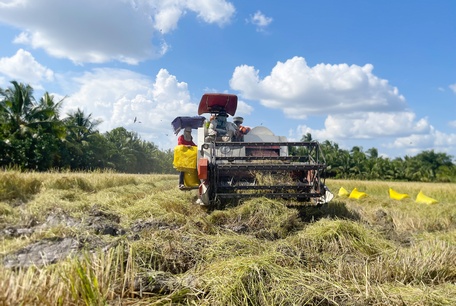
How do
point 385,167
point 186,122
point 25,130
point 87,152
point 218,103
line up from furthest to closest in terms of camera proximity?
point 385,167 < point 87,152 < point 25,130 < point 218,103 < point 186,122

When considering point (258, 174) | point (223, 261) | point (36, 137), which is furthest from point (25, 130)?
point (223, 261)

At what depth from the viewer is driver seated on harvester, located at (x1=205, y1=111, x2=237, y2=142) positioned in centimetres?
783

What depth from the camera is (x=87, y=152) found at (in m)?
30.9

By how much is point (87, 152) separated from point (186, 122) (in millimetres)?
25148

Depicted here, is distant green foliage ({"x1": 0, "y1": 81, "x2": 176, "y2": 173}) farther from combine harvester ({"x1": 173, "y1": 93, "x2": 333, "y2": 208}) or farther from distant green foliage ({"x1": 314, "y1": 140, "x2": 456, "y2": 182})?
distant green foliage ({"x1": 314, "y1": 140, "x2": 456, "y2": 182})

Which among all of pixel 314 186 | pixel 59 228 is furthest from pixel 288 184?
pixel 59 228

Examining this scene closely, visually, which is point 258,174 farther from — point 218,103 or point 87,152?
point 87,152

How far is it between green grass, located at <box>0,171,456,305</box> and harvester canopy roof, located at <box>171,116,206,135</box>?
231 centimetres

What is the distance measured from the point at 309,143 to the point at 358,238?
2322 millimetres

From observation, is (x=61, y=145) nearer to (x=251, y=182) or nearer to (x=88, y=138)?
(x=88, y=138)

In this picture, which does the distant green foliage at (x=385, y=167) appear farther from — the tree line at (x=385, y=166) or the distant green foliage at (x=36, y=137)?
the distant green foliage at (x=36, y=137)

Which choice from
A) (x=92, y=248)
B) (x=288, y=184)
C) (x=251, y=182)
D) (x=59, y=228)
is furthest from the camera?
(x=251, y=182)

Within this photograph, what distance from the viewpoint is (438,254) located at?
3.56 m

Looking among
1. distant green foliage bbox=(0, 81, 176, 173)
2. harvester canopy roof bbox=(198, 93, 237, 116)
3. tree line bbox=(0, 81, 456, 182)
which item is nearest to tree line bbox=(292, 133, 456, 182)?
tree line bbox=(0, 81, 456, 182)
